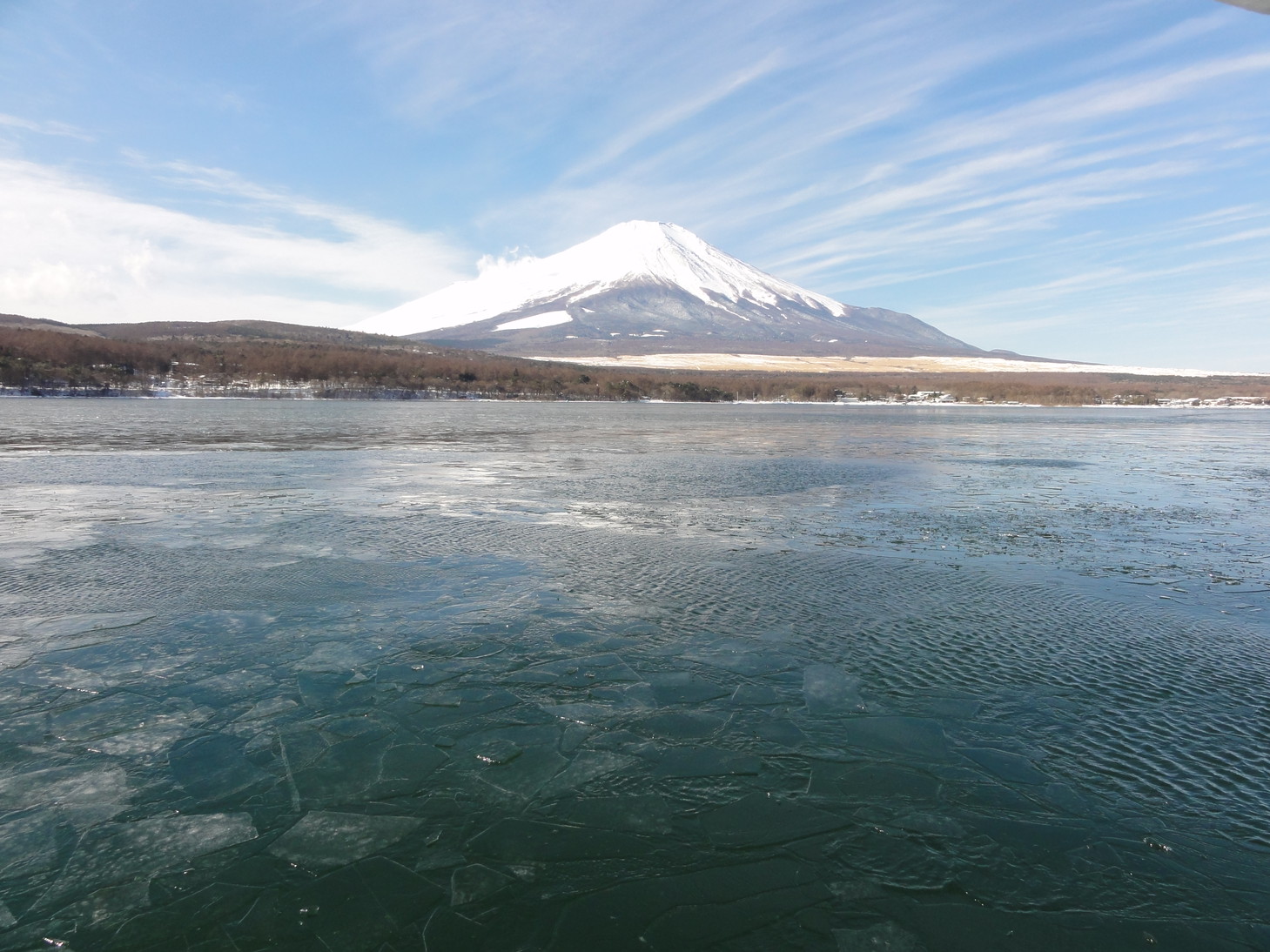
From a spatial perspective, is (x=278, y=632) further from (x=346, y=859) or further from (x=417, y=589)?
(x=346, y=859)

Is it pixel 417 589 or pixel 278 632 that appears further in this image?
pixel 417 589

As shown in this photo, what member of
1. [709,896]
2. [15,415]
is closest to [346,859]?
[709,896]

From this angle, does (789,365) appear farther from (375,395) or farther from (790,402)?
(375,395)

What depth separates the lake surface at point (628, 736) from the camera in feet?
13.2

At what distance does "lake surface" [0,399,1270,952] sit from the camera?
403 cm

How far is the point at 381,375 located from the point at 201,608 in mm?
96894

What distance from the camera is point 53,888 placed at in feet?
13.4

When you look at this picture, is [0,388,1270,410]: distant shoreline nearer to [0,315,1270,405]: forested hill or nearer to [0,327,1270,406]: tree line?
[0,315,1270,405]: forested hill

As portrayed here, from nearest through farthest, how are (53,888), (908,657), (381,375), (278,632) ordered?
(53,888)
(908,657)
(278,632)
(381,375)

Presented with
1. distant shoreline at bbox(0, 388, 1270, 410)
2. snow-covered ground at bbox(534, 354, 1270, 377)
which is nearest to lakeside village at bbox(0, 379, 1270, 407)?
distant shoreline at bbox(0, 388, 1270, 410)

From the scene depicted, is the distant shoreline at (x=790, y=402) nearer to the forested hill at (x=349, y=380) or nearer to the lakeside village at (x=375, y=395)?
the lakeside village at (x=375, y=395)

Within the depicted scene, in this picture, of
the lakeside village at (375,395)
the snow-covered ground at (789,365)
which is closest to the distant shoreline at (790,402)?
the lakeside village at (375,395)

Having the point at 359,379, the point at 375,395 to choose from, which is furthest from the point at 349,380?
the point at 375,395

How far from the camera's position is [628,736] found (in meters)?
5.86
